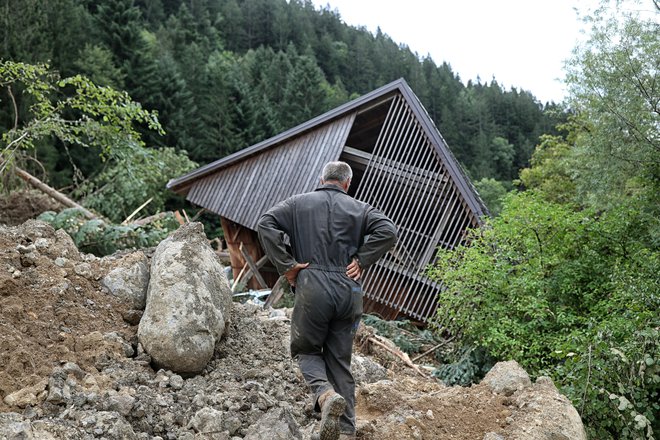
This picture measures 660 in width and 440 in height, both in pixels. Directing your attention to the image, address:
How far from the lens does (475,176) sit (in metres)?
54.4

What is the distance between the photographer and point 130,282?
6.25 m

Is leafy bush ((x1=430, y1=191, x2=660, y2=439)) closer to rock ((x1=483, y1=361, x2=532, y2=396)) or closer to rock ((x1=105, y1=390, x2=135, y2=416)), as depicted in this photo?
rock ((x1=483, y1=361, x2=532, y2=396))

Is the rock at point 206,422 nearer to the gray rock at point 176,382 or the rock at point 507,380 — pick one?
the gray rock at point 176,382

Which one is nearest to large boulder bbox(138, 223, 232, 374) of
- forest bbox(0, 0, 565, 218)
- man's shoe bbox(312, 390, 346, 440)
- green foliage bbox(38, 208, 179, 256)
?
man's shoe bbox(312, 390, 346, 440)

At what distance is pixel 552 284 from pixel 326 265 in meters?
5.82

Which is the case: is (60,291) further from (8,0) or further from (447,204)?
(8,0)

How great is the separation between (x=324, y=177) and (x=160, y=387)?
2296 mm

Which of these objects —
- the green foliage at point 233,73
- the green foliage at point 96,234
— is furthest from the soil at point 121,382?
the green foliage at point 233,73

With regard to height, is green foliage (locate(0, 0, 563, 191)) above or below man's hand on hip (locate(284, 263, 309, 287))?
above

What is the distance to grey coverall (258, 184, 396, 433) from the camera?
4570mm

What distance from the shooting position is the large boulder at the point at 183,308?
212 inches

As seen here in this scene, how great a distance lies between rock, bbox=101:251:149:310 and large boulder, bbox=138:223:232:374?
231mm

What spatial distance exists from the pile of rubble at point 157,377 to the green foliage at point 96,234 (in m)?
5.42

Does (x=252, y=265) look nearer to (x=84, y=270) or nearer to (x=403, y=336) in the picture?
(x=403, y=336)
